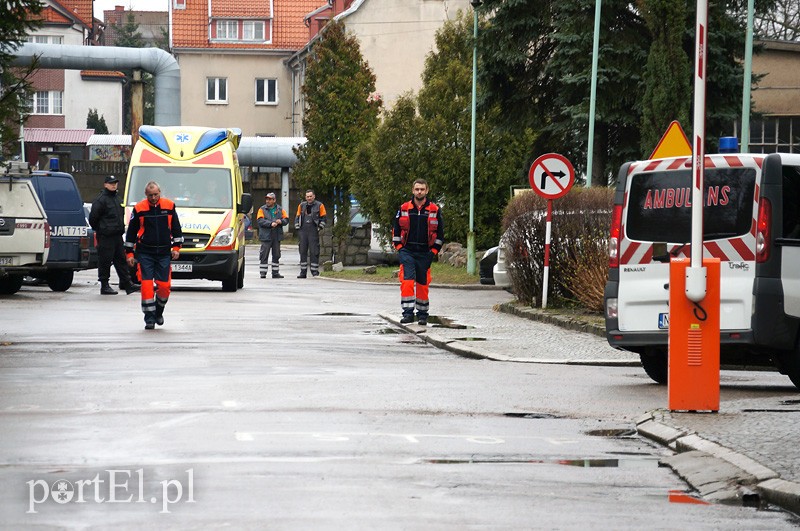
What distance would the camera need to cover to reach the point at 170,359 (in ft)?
48.3

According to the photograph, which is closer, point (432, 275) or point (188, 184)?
point (188, 184)

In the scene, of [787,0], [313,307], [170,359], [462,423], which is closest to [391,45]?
[787,0]

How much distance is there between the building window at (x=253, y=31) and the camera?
A: 280 feet

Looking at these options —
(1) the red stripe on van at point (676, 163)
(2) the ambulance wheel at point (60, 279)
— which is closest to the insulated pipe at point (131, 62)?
(2) the ambulance wheel at point (60, 279)

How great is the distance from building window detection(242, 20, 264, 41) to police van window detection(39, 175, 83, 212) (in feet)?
189

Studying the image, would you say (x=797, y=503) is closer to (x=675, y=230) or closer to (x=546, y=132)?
(x=675, y=230)

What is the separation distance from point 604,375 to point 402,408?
386cm

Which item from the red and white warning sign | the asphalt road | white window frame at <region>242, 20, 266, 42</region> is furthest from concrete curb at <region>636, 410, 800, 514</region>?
white window frame at <region>242, 20, 266, 42</region>

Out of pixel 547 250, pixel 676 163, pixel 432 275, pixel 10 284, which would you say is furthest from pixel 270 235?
pixel 676 163

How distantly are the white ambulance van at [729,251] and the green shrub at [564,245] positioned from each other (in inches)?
257

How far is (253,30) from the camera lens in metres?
85.6

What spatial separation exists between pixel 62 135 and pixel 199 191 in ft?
226

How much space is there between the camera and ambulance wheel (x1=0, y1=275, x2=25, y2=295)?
26.7 meters

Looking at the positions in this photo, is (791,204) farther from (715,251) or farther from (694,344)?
(694,344)
